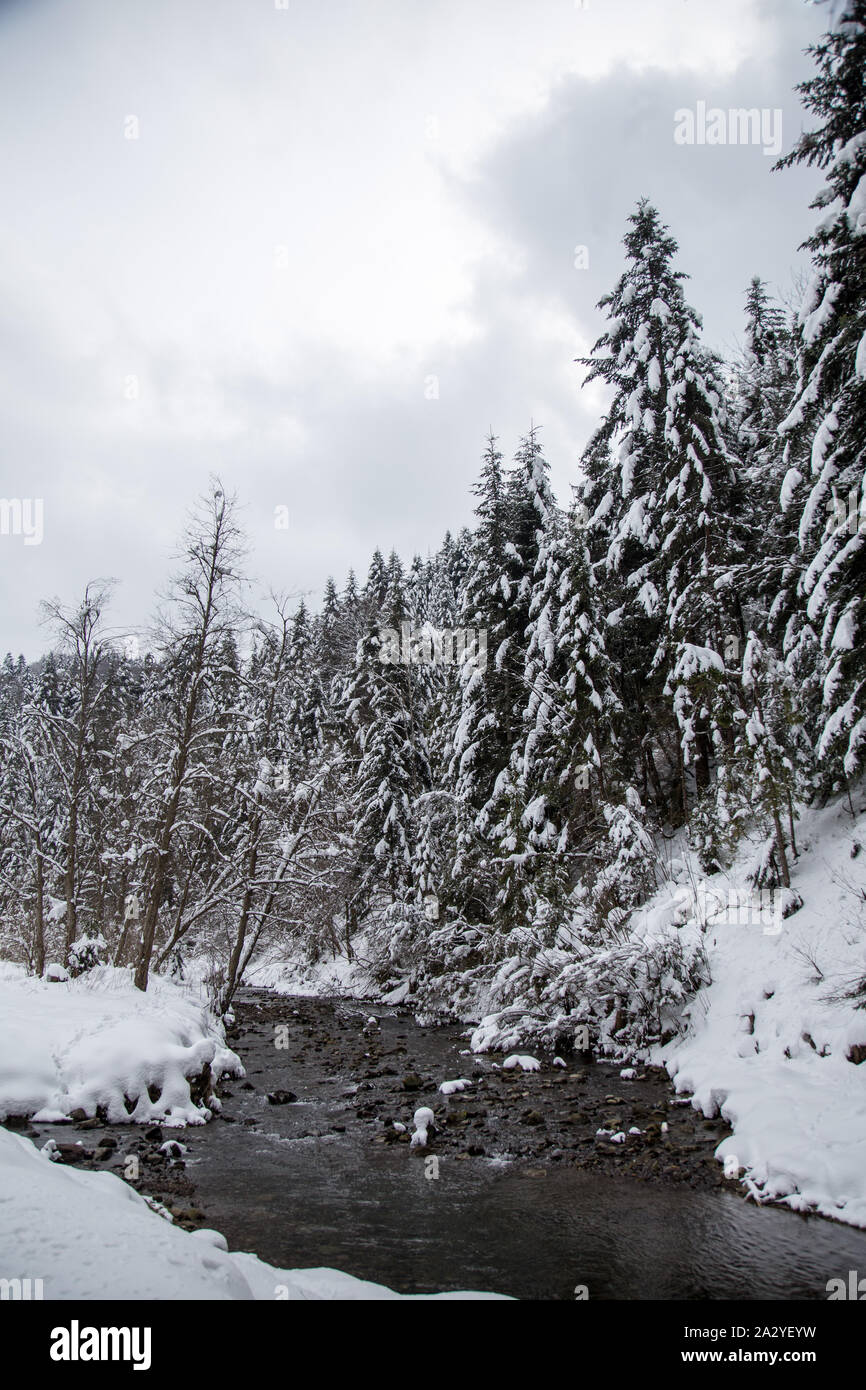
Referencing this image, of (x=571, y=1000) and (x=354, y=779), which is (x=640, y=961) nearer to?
(x=571, y=1000)

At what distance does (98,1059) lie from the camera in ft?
38.0

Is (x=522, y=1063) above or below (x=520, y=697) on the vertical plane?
below

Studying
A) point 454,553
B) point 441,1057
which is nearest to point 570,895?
point 441,1057

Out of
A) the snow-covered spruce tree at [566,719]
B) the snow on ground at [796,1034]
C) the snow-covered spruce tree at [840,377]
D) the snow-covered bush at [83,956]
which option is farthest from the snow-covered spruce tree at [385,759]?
the snow-covered spruce tree at [840,377]

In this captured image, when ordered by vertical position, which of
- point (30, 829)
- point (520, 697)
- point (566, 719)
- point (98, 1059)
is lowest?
point (98, 1059)

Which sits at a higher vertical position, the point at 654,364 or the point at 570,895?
the point at 654,364

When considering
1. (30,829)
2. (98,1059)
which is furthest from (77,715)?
(98,1059)

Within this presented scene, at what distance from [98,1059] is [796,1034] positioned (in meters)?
11.1

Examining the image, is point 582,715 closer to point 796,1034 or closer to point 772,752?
point 772,752

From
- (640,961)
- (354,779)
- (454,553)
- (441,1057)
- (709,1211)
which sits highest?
(454,553)

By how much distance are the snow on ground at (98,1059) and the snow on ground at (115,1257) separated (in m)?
5.33

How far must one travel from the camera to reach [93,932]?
24812 mm

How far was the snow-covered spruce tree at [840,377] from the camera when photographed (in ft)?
34.6
